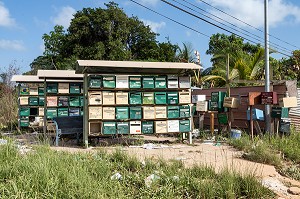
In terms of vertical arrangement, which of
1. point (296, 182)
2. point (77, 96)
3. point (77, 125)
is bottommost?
point (296, 182)

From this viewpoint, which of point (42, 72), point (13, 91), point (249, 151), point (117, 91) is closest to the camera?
point (249, 151)

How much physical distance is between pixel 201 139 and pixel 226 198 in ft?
23.0

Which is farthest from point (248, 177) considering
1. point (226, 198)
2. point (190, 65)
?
point (190, 65)

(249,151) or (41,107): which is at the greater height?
(41,107)

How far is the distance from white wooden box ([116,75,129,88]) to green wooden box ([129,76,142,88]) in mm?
138

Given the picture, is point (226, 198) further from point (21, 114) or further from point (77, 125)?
point (21, 114)

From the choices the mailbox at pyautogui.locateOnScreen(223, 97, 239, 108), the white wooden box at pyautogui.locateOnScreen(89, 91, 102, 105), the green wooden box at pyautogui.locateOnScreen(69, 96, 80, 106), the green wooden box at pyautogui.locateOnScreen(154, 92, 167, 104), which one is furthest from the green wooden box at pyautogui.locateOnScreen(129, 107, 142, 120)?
the green wooden box at pyautogui.locateOnScreen(69, 96, 80, 106)

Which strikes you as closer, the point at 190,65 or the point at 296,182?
the point at 296,182

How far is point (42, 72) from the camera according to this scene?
13.5 meters

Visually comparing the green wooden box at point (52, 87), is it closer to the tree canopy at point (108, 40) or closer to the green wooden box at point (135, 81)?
the green wooden box at point (135, 81)

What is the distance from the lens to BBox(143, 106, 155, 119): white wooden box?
10910 mm

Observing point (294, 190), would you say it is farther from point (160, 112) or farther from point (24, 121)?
point (24, 121)

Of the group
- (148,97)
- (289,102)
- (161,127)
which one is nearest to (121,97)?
(148,97)

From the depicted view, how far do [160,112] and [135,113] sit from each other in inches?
33.9
